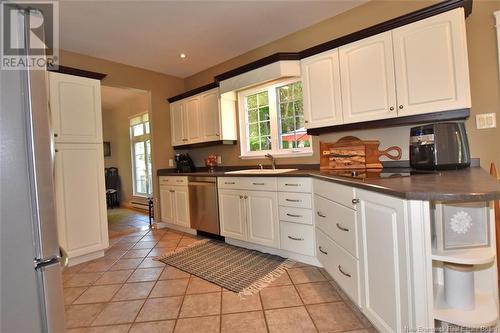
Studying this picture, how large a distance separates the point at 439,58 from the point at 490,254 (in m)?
1.47

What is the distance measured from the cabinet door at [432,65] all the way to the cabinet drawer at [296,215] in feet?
3.82

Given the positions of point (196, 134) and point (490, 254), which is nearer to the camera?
point (490, 254)

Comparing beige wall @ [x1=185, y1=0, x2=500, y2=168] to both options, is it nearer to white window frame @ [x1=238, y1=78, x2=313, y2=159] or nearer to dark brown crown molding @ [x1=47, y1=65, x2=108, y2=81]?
white window frame @ [x1=238, y1=78, x2=313, y2=159]

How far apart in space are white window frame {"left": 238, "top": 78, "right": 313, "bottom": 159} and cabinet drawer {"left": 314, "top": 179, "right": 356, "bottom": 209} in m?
0.92

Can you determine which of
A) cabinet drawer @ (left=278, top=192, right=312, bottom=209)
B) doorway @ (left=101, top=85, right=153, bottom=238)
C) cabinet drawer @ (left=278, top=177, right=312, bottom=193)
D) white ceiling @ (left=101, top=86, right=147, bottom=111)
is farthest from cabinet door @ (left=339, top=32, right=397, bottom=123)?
doorway @ (left=101, top=85, right=153, bottom=238)

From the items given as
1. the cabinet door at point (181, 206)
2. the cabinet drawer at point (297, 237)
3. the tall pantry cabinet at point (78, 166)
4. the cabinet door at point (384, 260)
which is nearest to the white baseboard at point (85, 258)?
the tall pantry cabinet at point (78, 166)

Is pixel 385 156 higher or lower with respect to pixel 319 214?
higher

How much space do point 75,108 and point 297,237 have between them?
2.66m

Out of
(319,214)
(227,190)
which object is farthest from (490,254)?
(227,190)

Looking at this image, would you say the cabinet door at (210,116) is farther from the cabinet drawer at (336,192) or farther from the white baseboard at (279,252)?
the cabinet drawer at (336,192)

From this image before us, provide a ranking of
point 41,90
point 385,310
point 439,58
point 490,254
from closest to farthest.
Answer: point 41,90 < point 490,254 < point 385,310 < point 439,58

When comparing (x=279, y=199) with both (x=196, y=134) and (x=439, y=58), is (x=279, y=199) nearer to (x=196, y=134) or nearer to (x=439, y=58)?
(x=439, y=58)

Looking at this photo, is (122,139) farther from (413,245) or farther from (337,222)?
(413,245)

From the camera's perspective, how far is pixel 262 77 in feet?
9.78
